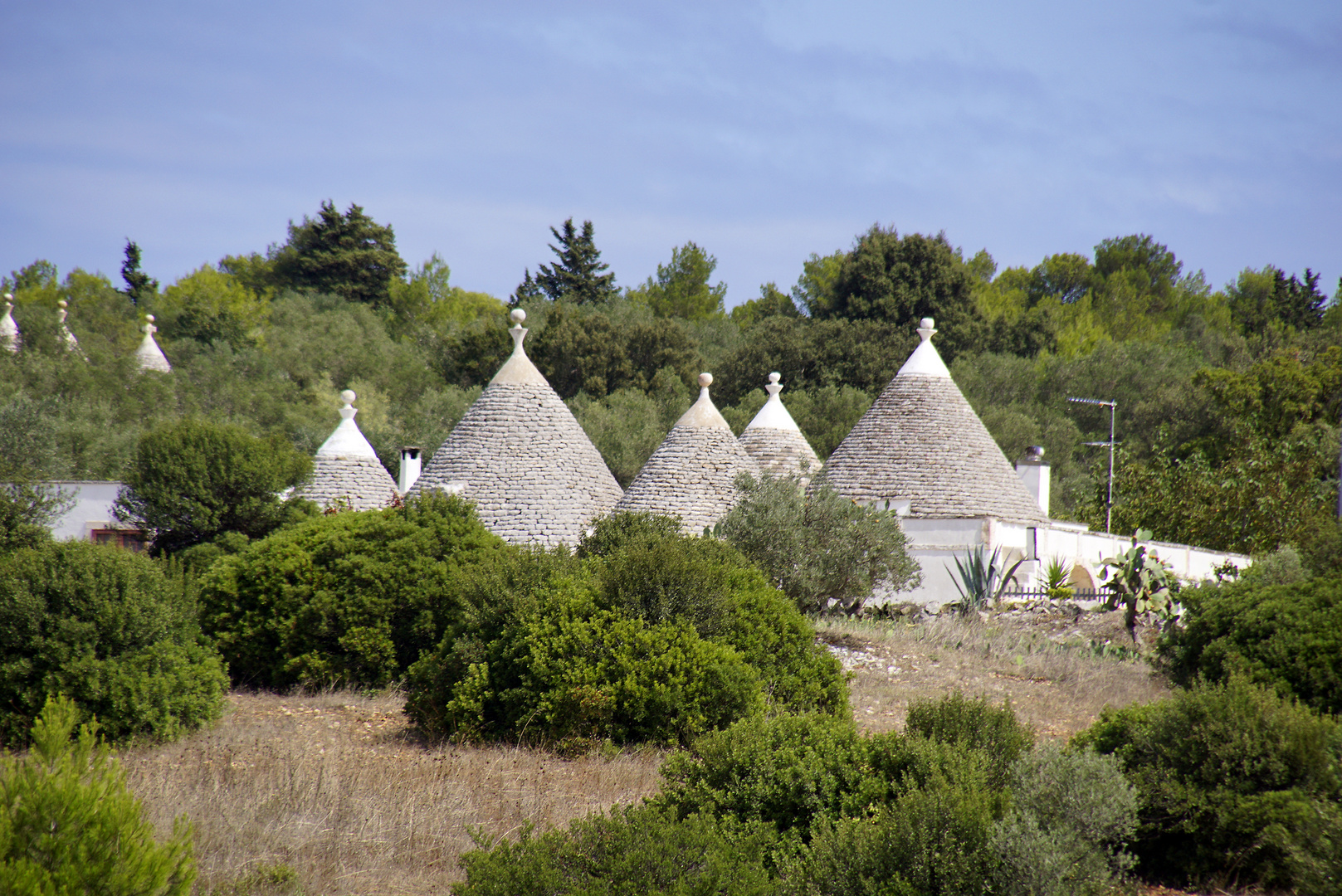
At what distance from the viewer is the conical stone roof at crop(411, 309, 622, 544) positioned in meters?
18.4

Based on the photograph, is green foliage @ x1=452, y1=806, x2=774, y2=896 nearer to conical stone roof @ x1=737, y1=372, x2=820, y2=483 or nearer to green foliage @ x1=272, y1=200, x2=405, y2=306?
conical stone roof @ x1=737, y1=372, x2=820, y2=483

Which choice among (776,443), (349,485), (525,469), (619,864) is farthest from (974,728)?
(349,485)

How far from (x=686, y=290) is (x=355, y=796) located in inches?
1990

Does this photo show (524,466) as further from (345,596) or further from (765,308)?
(765,308)

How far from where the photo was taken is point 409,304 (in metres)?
54.9

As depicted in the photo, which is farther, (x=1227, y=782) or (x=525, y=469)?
(x=525, y=469)

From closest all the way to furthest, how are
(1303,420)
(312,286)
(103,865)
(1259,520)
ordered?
(103,865), (1259,520), (1303,420), (312,286)

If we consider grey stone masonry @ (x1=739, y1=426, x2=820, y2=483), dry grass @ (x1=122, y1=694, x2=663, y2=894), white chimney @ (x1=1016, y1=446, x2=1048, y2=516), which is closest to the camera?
dry grass @ (x1=122, y1=694, x2=663, y2=894)

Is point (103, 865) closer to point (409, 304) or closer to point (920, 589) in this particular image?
point (920, 589)

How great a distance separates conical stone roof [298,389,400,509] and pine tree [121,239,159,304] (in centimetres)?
3814

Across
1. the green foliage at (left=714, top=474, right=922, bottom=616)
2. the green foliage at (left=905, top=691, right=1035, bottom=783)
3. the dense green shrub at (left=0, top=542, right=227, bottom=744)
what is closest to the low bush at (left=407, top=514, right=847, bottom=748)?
the green foliage at (left=905, top=691, right=1035, bottom=783)

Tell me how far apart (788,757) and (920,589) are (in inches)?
528

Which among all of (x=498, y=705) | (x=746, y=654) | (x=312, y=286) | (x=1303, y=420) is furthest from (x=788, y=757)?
(x=312, y=286)

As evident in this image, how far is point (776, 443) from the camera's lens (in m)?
22.5
